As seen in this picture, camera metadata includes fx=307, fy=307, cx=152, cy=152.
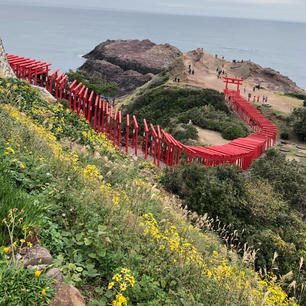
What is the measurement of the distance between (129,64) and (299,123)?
177 feet

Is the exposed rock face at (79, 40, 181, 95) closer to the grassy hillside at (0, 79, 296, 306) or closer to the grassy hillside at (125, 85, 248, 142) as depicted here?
the grassy hillside at (125, 85, 248, 142)

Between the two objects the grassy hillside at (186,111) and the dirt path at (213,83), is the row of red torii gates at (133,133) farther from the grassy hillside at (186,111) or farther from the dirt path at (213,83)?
the dirt path at (213,83)

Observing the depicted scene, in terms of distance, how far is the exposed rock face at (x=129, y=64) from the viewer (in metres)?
69.6

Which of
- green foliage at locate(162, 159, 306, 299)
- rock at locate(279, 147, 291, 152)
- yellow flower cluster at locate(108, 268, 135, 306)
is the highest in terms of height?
yellow flower cluster at locate(108, 268, 135, 306)

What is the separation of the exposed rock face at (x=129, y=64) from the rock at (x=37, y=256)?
211ft

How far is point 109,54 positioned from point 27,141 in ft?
270

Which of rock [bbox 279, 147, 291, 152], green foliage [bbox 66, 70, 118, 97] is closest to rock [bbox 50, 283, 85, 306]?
rock [bbox 279, 147, 291, 152]

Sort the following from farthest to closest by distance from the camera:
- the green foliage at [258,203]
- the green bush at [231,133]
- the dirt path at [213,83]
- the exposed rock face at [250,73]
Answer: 1. the exposed rock face at [250,73]
2. the dirt path at [213,83]
3. the green bush at [231,133]
4. the green foliage at [258,203]

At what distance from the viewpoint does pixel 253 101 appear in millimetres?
39156

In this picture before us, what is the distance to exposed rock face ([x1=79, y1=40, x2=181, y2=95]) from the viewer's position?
69.6 meters

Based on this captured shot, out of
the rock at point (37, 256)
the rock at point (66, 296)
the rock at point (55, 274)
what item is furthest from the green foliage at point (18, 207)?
the rock at point (66, 296)

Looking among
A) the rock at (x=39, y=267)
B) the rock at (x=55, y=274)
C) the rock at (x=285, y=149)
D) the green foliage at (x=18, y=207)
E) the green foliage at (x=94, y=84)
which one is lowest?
the rock at (x=285, y=149)

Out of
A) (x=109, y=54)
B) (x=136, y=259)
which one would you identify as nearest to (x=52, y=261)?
(x=136, y=259)

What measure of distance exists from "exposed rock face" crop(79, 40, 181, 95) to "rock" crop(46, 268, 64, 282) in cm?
6441
